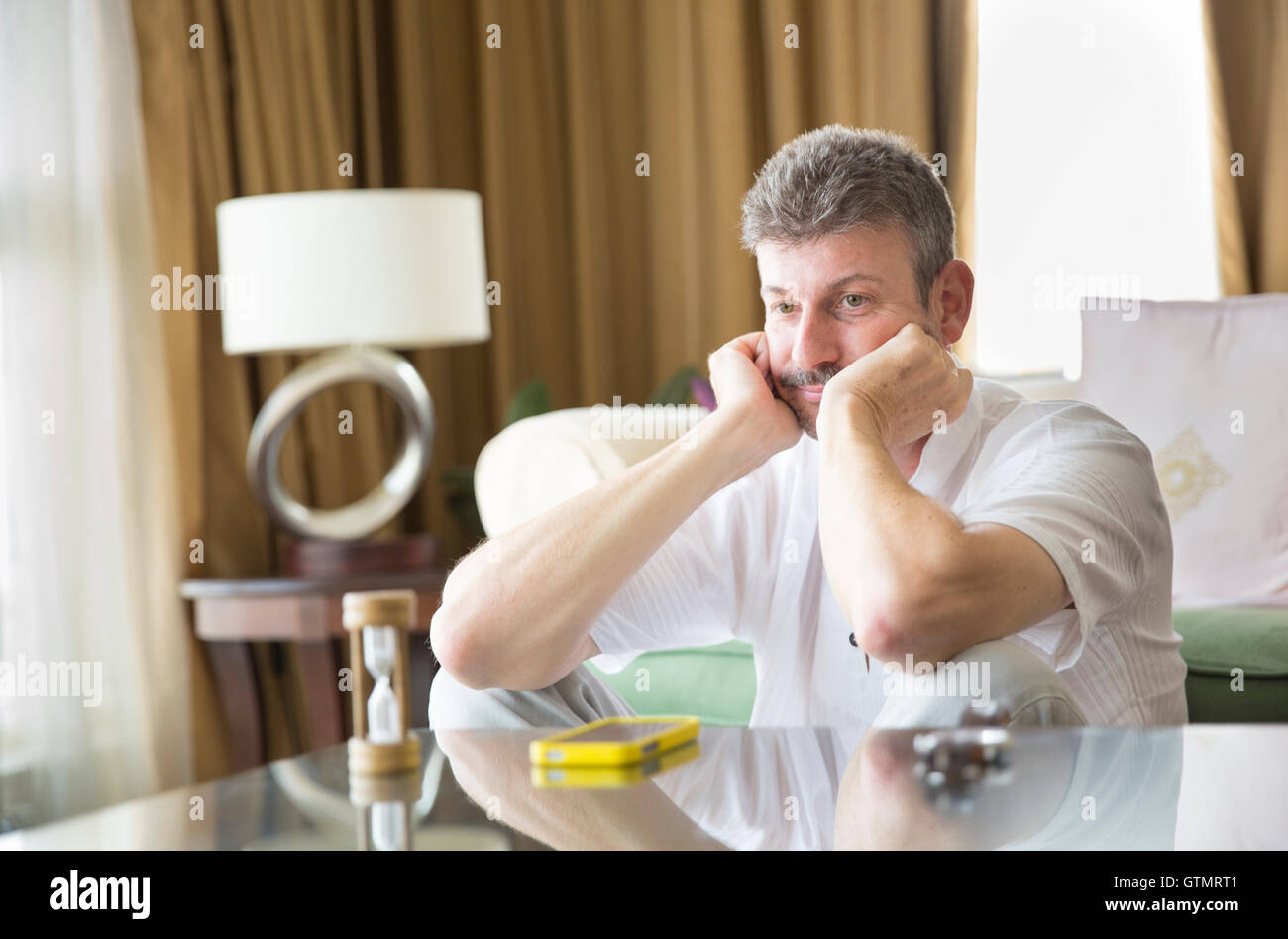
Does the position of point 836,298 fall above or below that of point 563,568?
above

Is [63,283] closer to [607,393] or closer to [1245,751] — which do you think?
[607,393]

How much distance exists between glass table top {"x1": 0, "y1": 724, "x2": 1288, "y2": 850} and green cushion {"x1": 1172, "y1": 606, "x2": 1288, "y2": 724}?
78 cm

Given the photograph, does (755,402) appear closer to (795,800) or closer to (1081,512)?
(1081,512)

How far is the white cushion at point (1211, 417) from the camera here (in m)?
2.12

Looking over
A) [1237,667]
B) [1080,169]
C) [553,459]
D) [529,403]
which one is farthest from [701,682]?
[1080,169]

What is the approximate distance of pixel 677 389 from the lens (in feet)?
9.96

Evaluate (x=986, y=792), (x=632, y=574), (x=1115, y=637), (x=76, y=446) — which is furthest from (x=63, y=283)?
(x=986, y=792)

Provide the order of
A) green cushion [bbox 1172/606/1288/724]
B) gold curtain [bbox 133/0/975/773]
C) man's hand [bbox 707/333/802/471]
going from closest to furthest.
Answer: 1. man's hand [bbox 707/333/802/471]
2. green cushion [bbox 1172/606/1288/724]
3. gold curtain [bbox 133/0/975/773]

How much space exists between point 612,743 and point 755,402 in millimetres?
549

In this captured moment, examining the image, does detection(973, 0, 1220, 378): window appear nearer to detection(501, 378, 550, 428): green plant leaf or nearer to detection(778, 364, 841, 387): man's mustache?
detection(501, 378, 550, 428): green plant leaf

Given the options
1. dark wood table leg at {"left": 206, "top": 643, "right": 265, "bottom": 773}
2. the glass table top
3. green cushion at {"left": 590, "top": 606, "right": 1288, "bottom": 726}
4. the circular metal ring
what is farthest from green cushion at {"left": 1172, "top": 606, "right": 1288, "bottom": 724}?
dark wood table leg at {"left": 206, "top": 643, "right": 265, "bottom": 773}

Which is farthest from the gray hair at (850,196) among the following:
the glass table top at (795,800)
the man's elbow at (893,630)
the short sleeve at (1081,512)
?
the glass table top at (795,800)

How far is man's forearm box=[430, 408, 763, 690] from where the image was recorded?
1.33 metres
